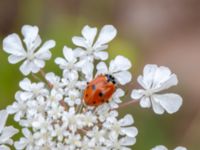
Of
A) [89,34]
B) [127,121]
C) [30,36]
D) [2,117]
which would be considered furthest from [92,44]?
[2,117]

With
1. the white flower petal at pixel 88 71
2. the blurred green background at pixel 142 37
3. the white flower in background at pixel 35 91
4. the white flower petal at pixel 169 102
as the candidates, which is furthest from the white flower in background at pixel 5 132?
the blurred green background at pixel 142 37

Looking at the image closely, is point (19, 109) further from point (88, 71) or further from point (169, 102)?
point (169, 102)

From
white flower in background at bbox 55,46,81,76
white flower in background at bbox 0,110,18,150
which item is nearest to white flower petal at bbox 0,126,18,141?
white flower in background at bbox 0,110,18,150

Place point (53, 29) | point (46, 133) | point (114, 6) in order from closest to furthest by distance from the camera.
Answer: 1. point (46, 133)
2. point (53, 29)
3. point (114, 6)

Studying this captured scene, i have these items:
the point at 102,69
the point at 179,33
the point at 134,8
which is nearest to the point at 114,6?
the point at 134,8

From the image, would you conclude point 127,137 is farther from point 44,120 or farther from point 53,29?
point 53,29

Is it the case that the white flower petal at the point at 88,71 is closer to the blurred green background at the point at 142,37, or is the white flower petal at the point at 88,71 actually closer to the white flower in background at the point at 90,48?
the white flower in background at the point at 90,48

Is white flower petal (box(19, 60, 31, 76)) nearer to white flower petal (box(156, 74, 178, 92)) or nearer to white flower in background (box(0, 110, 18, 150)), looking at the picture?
white flower in background (box(0, 110, 18, 150))
